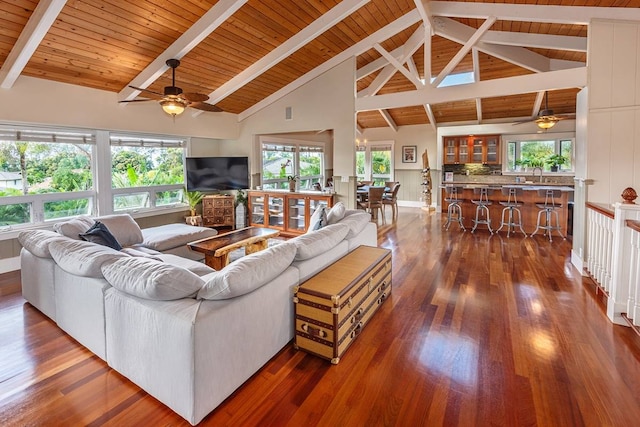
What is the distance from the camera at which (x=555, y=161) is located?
28.1 ft

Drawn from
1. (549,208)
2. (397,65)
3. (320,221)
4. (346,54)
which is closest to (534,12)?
(397,65)

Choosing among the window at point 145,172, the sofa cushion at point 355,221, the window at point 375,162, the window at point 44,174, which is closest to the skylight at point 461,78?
the window at point 375,162

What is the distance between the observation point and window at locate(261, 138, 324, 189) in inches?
329

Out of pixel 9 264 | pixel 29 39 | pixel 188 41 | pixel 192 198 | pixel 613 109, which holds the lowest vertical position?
pixel 9 264

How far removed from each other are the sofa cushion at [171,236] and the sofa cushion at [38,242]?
1.19 meters

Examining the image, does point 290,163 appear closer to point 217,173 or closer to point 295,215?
point 217,173

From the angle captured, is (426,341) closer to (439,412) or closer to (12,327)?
(439,412)

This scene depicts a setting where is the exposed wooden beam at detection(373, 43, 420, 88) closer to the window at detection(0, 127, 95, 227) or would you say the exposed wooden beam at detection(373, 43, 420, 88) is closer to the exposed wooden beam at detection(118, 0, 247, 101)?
the exposed wooden beam at detection(118, 0, 247, 101)

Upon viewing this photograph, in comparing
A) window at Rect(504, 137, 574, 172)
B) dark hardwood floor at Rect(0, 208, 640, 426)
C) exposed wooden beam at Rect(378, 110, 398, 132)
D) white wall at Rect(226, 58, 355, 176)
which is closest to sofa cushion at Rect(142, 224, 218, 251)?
dark hardwood floor at Rect(0, 208, 640, 426)

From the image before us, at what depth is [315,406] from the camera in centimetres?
196

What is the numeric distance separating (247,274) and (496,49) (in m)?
6.54

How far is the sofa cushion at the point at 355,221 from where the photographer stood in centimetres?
362

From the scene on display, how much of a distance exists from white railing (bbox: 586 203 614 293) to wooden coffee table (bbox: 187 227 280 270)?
3.75 m

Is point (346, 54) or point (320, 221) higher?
point (346, 54)
